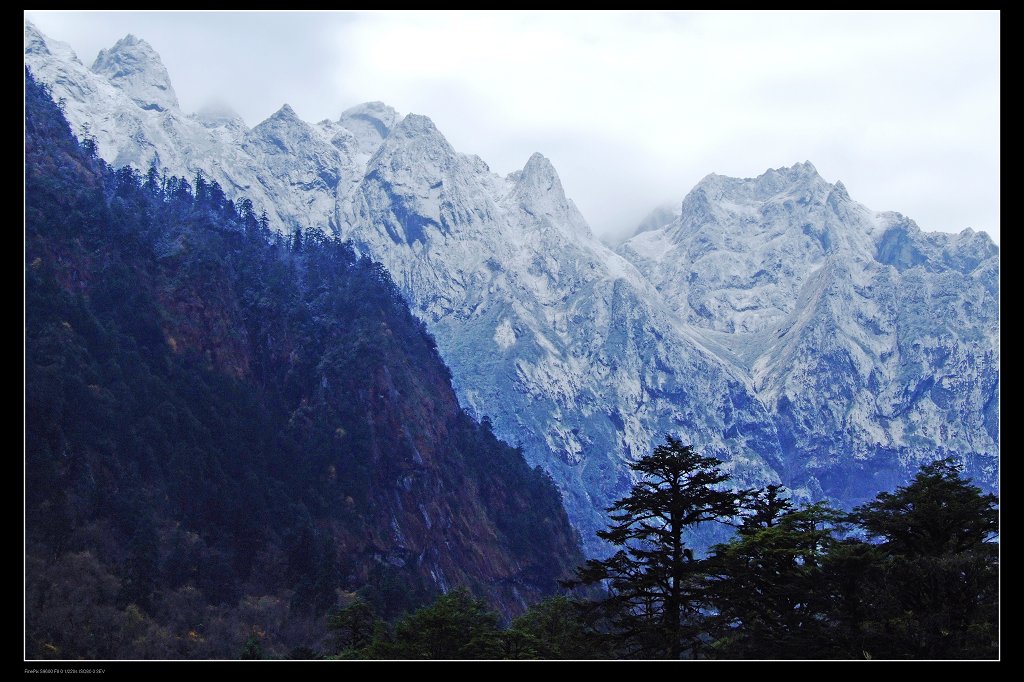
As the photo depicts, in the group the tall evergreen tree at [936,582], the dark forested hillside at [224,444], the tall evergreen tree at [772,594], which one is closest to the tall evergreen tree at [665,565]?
the tall evergreen tree at [772,594]

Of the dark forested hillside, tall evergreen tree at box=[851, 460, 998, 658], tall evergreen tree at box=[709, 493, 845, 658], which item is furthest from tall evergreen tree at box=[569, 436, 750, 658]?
the dark forested hillside

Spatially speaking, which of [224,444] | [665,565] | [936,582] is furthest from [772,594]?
[224,444]

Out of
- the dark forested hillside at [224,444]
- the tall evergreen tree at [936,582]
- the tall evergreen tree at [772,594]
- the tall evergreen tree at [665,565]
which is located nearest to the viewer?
the tall evergreen tree at [936,582]

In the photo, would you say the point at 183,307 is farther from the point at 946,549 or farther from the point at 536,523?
the point at 946,549

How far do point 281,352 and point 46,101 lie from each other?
52.6 m

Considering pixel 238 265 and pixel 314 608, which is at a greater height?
pixel 238 265

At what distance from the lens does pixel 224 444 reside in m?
142

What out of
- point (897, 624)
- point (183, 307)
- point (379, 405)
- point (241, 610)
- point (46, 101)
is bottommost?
point (241, 610)

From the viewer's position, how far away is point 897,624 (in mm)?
37375

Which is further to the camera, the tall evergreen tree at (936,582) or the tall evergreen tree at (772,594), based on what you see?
the tall evergreen tree at (772,594)

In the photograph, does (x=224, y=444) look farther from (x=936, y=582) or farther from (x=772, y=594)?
(x=936, y=582)

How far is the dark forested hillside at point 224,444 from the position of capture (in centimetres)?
10969

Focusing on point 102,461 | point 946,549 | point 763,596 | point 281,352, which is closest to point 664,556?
point 763,596

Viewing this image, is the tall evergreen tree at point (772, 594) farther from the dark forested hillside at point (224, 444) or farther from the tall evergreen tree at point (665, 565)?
the dark forested hillside at point (224, 444)
